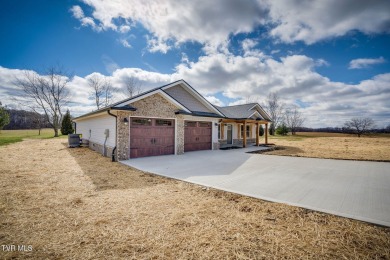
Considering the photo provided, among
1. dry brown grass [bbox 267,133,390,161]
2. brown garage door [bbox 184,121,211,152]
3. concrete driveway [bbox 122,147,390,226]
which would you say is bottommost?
dry brown grass [bbox 267,133,390,161]

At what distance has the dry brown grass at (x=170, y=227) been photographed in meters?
2.78

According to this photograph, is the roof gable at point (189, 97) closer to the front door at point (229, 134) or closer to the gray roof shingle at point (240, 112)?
the gray roof shingle at point (240, 112)

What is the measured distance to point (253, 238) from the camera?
10.3ft

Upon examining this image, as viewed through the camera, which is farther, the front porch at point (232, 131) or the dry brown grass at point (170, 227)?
the front porch at point (232, 131)

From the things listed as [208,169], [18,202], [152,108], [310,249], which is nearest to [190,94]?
[152,108]

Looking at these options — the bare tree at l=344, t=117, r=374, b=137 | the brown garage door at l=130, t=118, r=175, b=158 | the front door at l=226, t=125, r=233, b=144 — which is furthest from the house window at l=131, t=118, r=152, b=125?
the bare tree at l=344, t=117, r=374, b=137

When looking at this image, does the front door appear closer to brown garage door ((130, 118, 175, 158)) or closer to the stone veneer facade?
the stone veneer facade

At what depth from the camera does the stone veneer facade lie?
10508 mm

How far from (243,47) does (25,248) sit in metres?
15.8

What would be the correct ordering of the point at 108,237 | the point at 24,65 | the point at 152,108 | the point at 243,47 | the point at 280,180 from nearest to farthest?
the point at 108,237 < the point at 280,180 < the point at 152,108 < the point at 243,47 < the point at 24,65

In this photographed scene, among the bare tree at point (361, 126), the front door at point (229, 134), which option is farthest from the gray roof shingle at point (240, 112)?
the bare tree at point (361, 126)

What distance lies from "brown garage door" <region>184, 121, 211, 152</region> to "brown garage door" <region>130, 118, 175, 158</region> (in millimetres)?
1695

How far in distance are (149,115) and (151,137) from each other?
4.85 ft

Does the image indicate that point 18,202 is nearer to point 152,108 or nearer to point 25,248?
point 25,248
